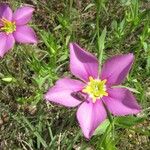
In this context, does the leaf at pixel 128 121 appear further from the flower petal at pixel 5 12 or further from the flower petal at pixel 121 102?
the flower petal at pixel 5 12

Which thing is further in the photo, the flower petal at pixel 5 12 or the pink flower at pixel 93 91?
the flower petal at pixel 5 12

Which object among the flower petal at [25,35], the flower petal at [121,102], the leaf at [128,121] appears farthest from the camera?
the flower petal at [25,35]

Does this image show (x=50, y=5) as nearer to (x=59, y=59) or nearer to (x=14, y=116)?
(x=59, y=59)

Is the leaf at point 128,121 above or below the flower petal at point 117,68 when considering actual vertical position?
below

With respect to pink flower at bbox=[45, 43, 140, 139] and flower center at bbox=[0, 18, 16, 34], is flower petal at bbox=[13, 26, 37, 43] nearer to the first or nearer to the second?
flower center at bbox=[0, 18, 16, 34]

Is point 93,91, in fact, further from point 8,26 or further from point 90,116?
point 8,26

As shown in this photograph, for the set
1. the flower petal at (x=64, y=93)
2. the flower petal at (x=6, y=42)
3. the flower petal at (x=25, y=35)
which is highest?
the flower petal at (x=25, y=35)

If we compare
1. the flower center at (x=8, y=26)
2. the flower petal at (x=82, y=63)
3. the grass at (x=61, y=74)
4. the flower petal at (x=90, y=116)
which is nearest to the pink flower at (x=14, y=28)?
the flower center at (x=8, y=26)

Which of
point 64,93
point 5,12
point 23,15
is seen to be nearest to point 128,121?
point 64,93
